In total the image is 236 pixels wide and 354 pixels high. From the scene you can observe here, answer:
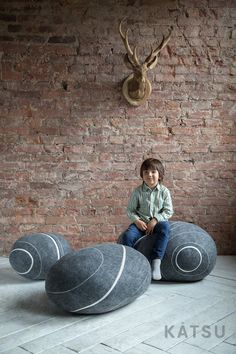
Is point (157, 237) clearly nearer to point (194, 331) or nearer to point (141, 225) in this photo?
point (141, 225)

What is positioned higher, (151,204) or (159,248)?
(151,204)

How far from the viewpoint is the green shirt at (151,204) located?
3791 millimetres

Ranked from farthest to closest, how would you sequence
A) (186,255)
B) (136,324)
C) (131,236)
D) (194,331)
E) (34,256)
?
(131,236)
(34,256)
(186,255)
(136,324)
(194,331)

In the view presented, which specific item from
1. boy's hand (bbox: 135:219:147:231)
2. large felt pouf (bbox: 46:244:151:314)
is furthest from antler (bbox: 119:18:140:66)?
large felt pouf (bbox: 46:244:151:314)

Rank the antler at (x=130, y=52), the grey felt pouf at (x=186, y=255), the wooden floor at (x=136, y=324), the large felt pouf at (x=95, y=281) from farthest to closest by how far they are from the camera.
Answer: the antler at (x=130, y=52), the grey felt pouf at (x=186, y=255), the large felt pouf at (x=95, y=281), the wooden floor at (x=136, y=324)

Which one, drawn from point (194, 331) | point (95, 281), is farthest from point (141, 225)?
point (194, 331)

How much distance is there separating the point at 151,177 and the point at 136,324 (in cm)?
152

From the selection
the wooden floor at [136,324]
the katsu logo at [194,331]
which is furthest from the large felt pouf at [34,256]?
the katsu logo at [194,331]

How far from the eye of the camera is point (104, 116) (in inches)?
178

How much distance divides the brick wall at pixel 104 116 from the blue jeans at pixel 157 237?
3.04 ft

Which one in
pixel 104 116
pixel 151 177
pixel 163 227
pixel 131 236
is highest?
pixel 104 116

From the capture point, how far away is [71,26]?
176 inches

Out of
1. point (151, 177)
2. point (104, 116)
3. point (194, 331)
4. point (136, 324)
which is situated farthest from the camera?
point (104, 116)

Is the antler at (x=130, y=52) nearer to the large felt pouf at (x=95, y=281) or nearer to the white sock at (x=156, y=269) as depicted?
the white sock at (x=156, y=269)
